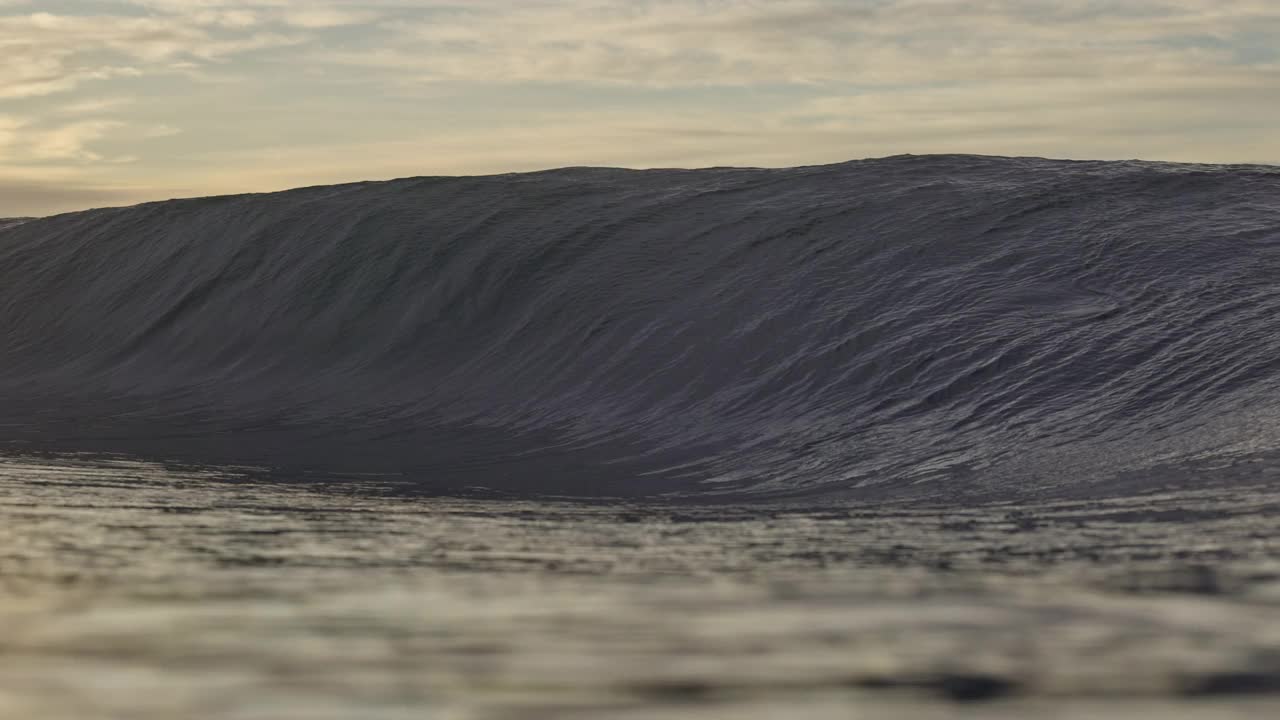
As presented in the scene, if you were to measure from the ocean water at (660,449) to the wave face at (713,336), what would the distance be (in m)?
0.04

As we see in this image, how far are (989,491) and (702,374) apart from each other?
164 inches

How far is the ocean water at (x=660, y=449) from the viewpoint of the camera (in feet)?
8.80

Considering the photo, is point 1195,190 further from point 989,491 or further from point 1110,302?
point 989,491

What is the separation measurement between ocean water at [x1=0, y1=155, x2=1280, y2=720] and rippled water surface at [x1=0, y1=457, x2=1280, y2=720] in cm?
2

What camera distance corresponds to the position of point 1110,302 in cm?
941

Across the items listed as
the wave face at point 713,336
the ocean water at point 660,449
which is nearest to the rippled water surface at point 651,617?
the ocean water at point 660,449

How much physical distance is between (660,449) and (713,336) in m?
1.98

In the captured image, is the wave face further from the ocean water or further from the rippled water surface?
the rippled water surface

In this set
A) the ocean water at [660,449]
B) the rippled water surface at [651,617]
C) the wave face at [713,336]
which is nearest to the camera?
the rippled water surface at [651,617]

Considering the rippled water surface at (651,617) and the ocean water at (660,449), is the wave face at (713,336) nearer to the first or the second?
the ocean water at (660,449)

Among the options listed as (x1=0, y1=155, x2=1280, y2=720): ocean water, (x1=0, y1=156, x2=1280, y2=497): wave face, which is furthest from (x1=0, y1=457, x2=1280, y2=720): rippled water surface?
(x1=0, y1=156, x2=1280, y2=497): wave face

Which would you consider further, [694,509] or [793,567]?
[694,509]

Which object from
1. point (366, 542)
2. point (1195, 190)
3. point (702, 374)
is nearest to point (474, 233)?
point (702, 374)

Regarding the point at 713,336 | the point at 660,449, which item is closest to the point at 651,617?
the point at 660,449
